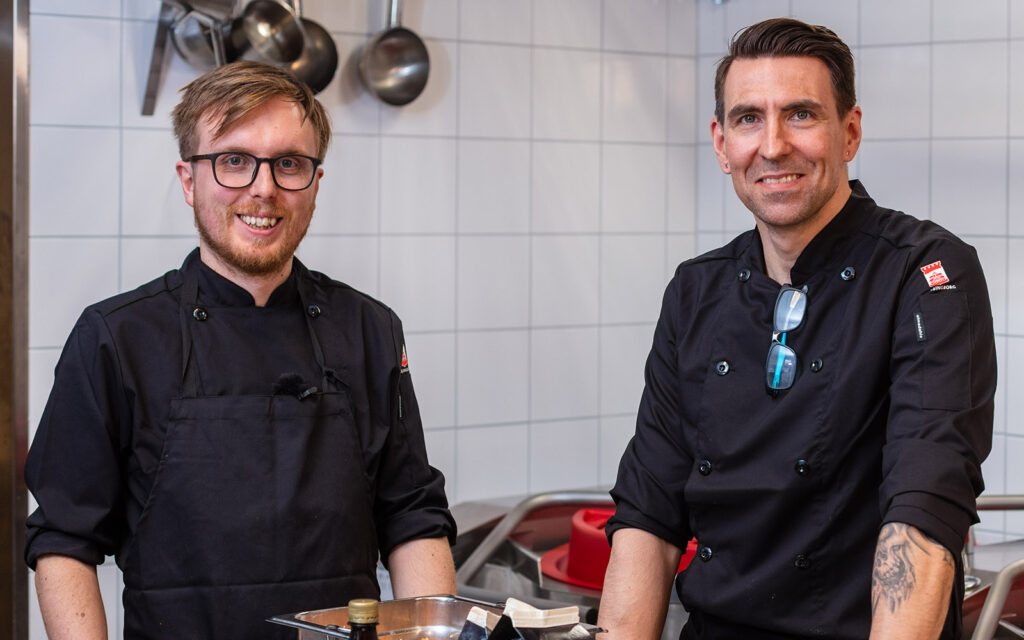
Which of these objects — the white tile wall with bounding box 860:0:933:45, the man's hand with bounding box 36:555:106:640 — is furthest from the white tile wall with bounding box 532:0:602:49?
the man's hand with bounding box 36:555:106:640

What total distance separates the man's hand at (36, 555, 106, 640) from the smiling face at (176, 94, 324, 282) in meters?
0.40

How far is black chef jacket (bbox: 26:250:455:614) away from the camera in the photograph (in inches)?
51.5

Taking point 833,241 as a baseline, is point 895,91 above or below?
above

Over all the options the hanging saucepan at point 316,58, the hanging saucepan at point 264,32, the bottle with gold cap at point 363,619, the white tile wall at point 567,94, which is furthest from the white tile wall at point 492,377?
the bottle with gold cap at point 363,619

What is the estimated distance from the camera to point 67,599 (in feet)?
4.22

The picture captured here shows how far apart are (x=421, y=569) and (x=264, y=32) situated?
137 centimetres

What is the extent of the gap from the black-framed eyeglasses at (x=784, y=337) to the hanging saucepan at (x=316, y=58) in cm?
144

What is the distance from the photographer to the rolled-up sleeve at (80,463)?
1.29 m

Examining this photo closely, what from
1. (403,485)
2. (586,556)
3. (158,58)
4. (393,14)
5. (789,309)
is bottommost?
(586,556)

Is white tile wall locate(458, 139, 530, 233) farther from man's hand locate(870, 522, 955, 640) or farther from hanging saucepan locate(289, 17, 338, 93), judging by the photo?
man's hand locate(870, 522, 955, 640)

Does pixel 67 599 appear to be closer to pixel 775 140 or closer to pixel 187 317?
pixel 187 317

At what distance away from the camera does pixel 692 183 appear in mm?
3084

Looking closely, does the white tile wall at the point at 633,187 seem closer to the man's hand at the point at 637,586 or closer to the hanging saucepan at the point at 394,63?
the hanging saucepan at the point at 394,63

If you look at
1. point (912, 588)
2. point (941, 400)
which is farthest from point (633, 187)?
point (912, 588)
